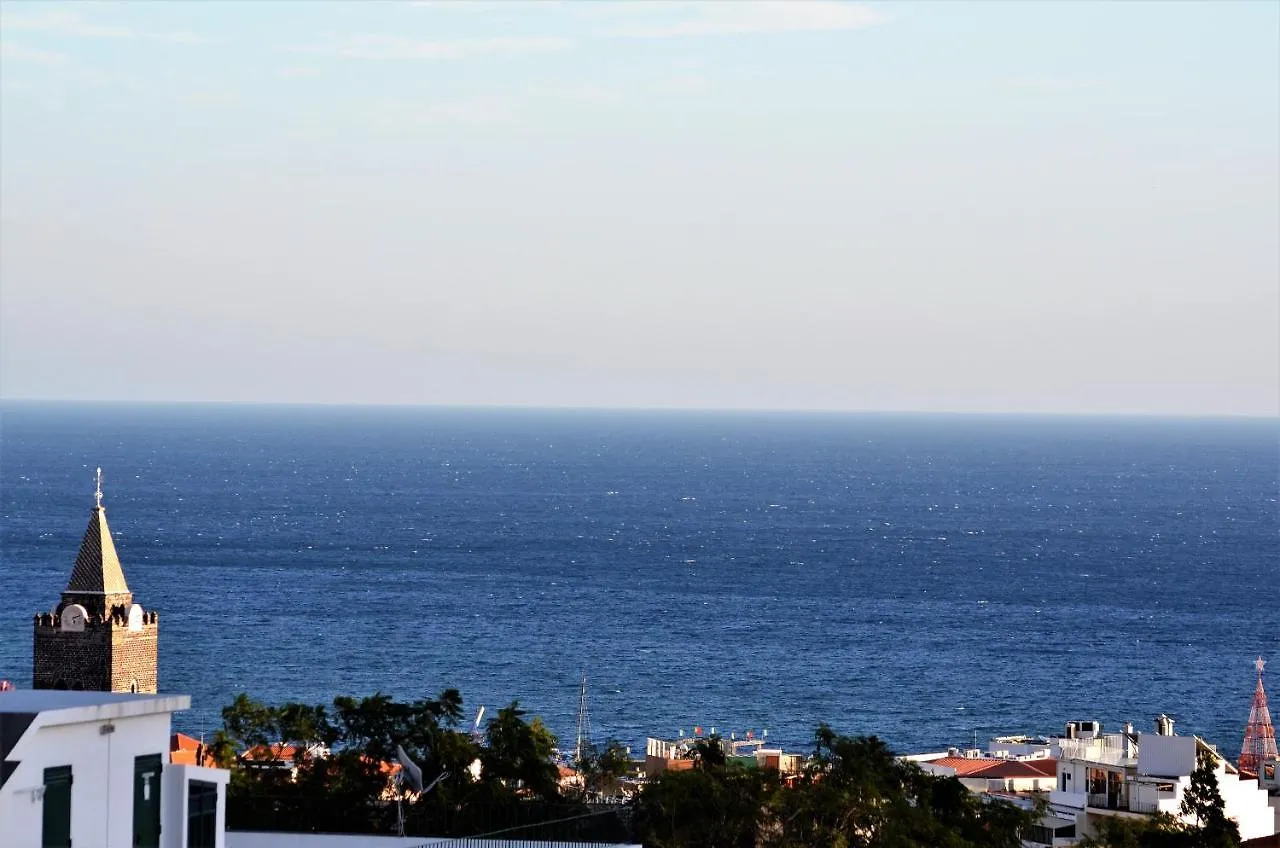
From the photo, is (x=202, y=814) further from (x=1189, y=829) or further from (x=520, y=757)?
(x=1189, y=829)

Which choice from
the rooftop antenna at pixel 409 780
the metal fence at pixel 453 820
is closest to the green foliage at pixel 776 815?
the metal fence at pixel 453 820

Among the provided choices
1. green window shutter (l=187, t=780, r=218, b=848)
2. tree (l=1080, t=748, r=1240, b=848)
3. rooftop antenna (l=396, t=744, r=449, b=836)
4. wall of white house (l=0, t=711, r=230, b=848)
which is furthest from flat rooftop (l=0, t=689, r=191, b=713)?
tree (l=1080, t=748, r=1240, b=848)

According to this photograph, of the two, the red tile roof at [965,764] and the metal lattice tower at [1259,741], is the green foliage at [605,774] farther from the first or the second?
the metal lattice tower at [1259,741]

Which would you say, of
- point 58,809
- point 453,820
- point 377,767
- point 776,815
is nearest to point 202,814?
point 58,809

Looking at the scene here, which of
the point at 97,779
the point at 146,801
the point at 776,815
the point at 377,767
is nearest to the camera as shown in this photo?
the point at 97,779

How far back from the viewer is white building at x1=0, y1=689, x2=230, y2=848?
17.4 metres

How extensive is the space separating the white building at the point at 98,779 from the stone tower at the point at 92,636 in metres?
25.1

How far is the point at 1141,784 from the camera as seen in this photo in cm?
4891

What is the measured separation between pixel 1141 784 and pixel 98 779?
1370 inches

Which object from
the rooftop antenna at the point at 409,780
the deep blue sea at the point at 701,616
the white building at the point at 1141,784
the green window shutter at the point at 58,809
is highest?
the green window shutter at the point at 58,809

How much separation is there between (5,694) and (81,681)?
84.4 feet

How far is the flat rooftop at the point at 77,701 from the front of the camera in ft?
59.6

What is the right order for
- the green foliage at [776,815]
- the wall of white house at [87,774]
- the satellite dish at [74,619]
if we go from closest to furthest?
the wall of white house at [87,774] → the green foliage at [776,815] → the satellite dish at [74,619]

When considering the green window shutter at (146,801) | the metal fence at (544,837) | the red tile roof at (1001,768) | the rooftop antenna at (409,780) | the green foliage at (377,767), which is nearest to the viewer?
the green window shutter at (146,801)
